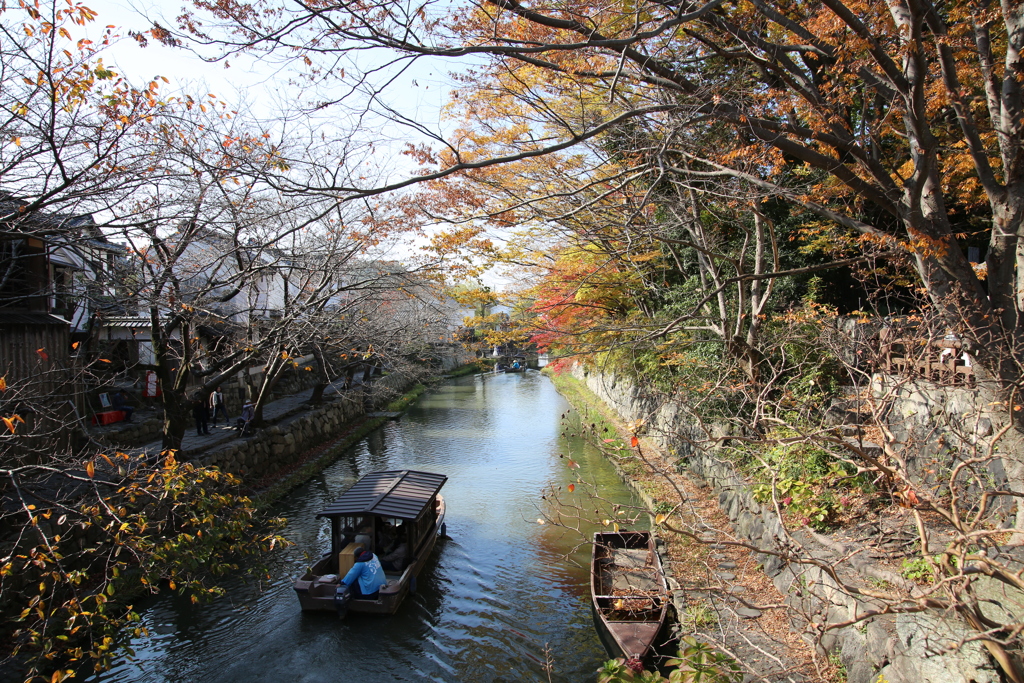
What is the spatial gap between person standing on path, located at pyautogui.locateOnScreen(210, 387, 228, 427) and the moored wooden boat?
13129mm

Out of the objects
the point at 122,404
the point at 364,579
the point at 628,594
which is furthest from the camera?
the point at 122,404

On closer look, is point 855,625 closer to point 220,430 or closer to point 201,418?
point 201,418

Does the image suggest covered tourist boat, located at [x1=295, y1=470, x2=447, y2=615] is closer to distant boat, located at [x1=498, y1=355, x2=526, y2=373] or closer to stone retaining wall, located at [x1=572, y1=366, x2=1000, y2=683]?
stone retaining wall, located at [x1=572, y1=366, x2=1000, y2=683]

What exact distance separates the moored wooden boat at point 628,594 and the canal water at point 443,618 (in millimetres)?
636

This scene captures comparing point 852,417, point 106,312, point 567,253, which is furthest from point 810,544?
point 106,312

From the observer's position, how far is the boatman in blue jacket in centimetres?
895

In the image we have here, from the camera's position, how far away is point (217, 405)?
717 inches

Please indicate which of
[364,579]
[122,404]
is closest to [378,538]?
[364,579]

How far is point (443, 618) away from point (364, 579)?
1457 mm

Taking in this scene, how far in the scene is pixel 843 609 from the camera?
632 centimetres

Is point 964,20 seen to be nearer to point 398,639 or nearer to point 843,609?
point 843,609

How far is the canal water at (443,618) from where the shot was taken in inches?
309

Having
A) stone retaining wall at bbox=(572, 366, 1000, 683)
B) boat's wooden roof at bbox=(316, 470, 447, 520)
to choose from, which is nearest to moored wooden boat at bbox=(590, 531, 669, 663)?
stone retaining wall at bbox=(572, 366, 1000, 683)

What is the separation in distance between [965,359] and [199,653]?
481 inches
